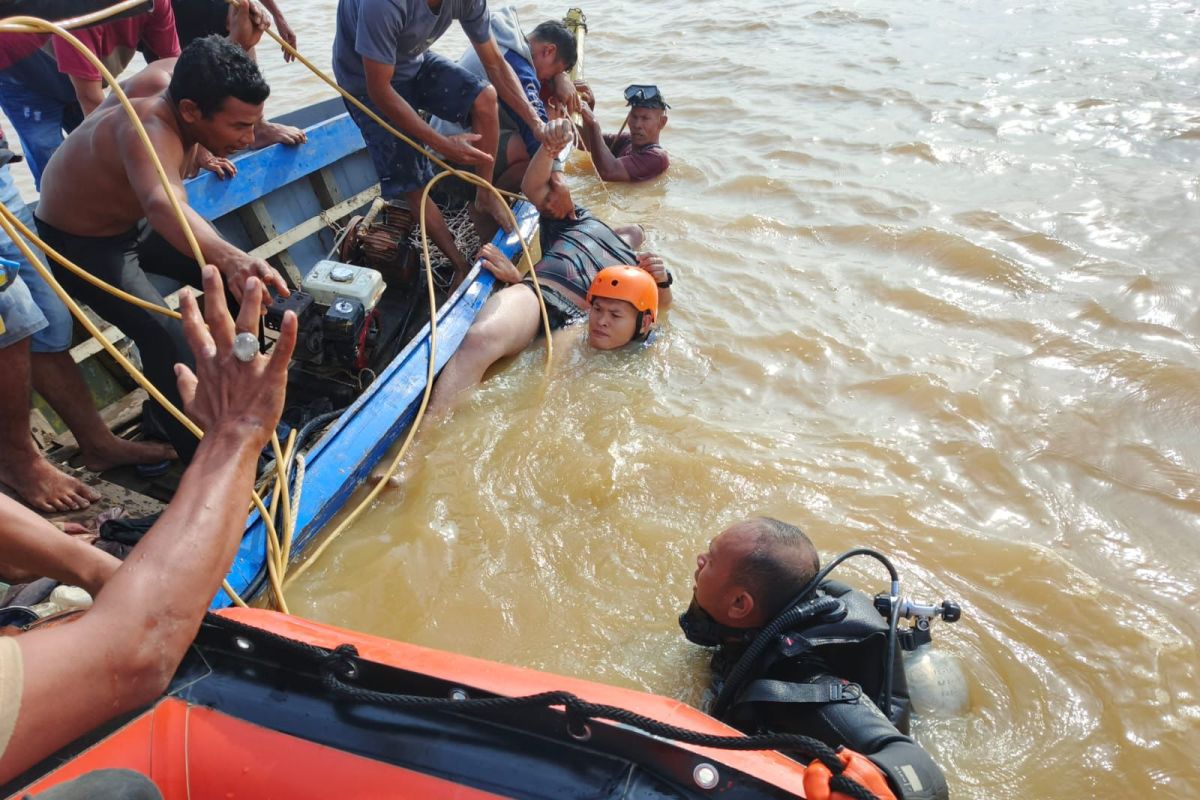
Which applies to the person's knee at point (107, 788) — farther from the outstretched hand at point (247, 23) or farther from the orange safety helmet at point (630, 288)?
the outstretched hand at point (247, 23)

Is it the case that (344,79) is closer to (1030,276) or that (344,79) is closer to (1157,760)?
(1030,276)

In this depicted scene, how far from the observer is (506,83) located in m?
5.05

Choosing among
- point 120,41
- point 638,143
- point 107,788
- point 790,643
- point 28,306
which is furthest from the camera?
point 638,143

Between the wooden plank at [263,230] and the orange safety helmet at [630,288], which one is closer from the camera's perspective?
the orange safety helmet at [630,288]

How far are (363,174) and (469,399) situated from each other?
89.4 inches

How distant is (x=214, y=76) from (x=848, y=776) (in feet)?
10.1

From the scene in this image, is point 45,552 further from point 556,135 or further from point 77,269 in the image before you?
point 556,135

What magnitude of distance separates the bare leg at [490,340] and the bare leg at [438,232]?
429 mm

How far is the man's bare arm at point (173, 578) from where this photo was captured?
1314 mm

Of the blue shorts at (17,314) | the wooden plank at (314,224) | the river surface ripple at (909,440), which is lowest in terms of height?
the river surface ripple at (909,440)

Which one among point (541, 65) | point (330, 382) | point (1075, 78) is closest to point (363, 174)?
point (541, 65)

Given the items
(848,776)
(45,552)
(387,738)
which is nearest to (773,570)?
(848,776)

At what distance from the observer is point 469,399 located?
4.12m

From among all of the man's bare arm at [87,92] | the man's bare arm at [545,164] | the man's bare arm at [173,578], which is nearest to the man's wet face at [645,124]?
the man's bare arm at [545,164]
